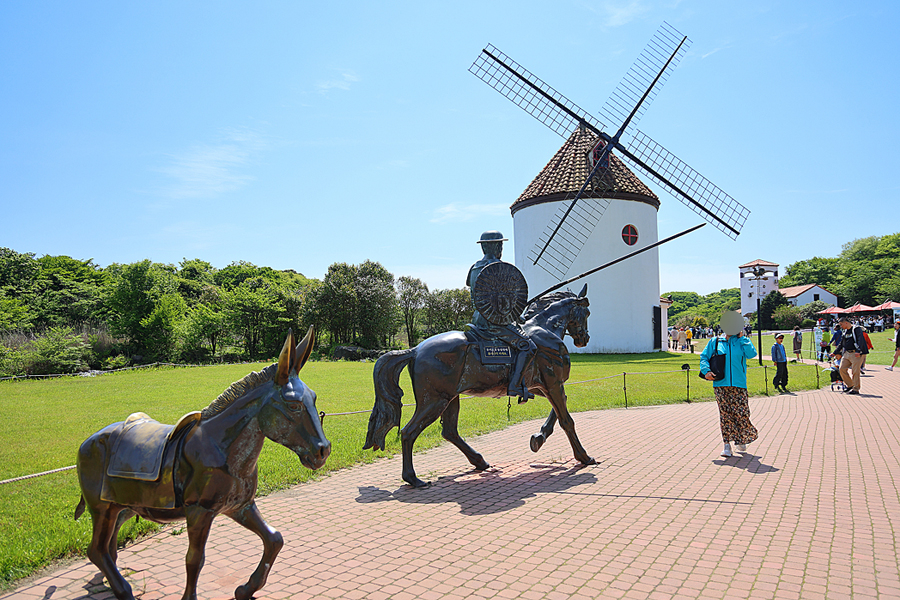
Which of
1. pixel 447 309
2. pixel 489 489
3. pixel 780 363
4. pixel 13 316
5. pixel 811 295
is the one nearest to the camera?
pixel 489 489

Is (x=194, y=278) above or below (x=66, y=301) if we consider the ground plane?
above

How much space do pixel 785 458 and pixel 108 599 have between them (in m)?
7.82

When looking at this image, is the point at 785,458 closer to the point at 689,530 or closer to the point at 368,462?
the point at 689,530

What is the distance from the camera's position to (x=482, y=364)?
6453 mm

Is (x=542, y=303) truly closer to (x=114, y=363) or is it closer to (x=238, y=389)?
(x=238, y=389)

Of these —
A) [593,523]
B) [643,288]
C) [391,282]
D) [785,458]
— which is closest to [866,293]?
[643,288]

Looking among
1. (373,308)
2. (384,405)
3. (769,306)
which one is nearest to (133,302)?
(373,308)

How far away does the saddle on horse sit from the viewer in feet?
10.2

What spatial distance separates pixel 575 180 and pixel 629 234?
434 cm

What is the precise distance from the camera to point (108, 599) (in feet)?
11.6

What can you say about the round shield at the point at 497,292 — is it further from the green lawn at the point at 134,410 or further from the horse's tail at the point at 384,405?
the green lawn at the point at 134,410

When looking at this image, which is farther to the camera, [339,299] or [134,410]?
[339,299]

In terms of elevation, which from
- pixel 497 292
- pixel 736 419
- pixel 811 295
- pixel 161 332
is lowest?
pixel 736 419

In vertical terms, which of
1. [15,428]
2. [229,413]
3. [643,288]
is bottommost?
[15,428]
